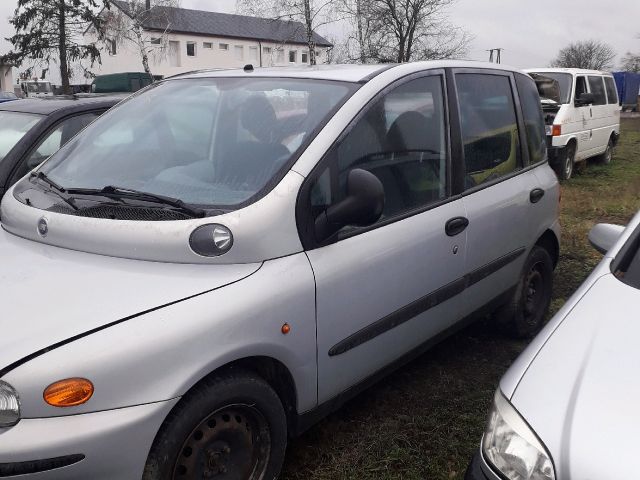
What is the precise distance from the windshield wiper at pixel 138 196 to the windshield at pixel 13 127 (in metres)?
2.21

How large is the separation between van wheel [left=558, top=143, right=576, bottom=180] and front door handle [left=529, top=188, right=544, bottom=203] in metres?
7.13

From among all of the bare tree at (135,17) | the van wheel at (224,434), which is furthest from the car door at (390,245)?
the bare tree at (135,17)

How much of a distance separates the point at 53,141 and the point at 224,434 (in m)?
3.28

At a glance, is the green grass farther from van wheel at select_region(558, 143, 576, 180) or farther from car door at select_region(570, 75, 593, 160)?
car door at select_region(570, 75, 593, 160)

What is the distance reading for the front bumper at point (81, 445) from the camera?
1.75 meters

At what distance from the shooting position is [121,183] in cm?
264

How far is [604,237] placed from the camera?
289 cm

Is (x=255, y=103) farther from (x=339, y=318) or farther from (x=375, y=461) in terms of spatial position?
(x=375, y=461)

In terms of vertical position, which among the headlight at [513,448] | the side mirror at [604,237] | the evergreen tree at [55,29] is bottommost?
the headlight at [513,448]

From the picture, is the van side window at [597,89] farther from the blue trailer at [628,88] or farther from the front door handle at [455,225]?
the blue trailer at [628,88]

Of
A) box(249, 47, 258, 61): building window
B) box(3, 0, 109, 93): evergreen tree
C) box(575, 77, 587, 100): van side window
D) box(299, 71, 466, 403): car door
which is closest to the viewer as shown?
box(299, 71, 466, 403): car door

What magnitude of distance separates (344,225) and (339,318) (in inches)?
14.7

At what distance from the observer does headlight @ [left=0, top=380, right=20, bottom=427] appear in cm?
176

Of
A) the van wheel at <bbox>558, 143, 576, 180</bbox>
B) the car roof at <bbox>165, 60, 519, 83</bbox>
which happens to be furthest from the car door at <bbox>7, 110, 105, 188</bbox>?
the van wheel at <bbox>558, 143, 576, 180</bbox>
